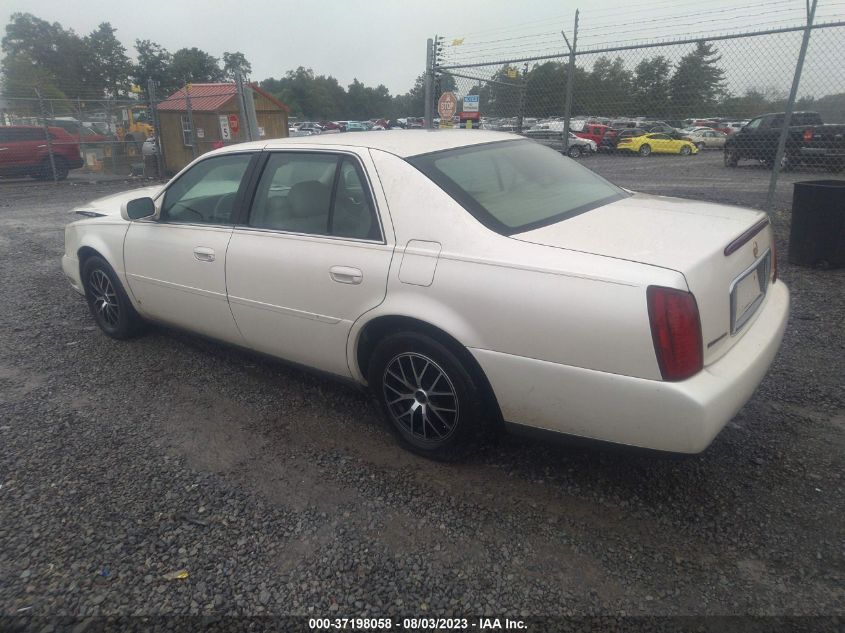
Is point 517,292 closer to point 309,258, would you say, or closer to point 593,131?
point 309,258

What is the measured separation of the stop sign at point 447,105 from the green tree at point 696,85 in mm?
3263

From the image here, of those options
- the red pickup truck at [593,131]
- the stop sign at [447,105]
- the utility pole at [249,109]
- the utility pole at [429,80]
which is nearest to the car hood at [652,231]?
the utility pole at [429,80]

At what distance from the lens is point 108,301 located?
4598 millimetres

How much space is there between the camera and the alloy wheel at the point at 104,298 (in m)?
4.57

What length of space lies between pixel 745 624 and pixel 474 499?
1131mm

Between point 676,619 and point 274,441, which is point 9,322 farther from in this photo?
point 676,619

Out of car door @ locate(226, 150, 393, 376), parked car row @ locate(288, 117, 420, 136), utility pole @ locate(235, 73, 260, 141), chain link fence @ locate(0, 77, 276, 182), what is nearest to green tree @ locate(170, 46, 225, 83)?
parked car row @ locate(288, 117, 420, 136)

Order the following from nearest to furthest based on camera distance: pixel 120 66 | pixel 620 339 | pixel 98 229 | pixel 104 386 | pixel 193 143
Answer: pixel 620 339 < pixel 104 386 < pixel 98 229 < pixel 193 143 < pixel 120 66

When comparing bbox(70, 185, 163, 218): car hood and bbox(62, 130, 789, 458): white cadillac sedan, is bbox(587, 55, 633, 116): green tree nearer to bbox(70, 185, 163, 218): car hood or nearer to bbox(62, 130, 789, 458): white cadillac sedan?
bbox(62, 130, 789, 458): white cadillac sedan

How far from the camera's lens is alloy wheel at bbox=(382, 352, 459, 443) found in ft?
9.15

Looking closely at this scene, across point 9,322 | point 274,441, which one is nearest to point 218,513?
point 274,441

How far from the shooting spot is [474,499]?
2.68 metres

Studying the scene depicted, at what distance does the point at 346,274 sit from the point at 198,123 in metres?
15.3

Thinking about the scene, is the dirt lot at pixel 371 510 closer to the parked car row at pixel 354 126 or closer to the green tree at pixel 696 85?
the green tree at pixel 696 85
